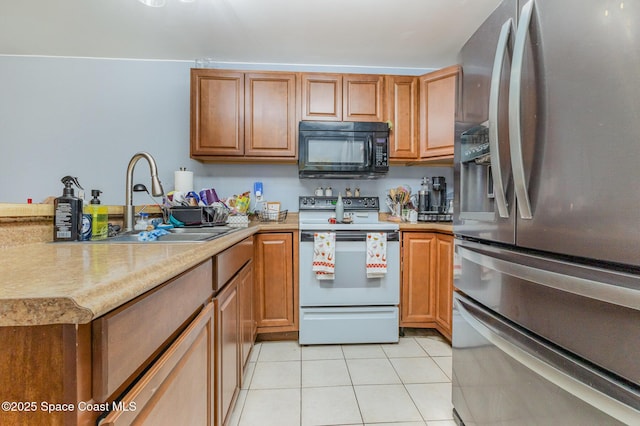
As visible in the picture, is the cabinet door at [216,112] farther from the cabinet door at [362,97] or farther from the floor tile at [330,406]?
the floor tile at [330,406]

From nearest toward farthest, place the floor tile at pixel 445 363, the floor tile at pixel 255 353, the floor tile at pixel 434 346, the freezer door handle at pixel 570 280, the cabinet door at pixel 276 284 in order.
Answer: the freezer door handle at pixel 570 280, the floor tile at pixel 445 363, the floor tile at pixel 255 353, the floor tile at pixel 434 346, the cabinet door at pixel 276 284

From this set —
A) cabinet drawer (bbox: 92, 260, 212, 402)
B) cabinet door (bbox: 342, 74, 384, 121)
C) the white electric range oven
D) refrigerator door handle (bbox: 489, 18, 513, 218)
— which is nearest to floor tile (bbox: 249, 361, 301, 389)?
the white electric range oven

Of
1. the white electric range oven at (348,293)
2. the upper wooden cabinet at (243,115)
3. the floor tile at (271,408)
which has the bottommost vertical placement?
the floor tile at (271,408)

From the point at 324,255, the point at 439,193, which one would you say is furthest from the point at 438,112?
the point at 324,255

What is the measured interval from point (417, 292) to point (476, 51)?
1.70 metres

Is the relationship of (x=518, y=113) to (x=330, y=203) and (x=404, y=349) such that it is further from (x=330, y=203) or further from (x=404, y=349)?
(x=330, y=203)

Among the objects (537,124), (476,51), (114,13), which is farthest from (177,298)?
(114,13)

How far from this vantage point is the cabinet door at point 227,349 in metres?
1.08

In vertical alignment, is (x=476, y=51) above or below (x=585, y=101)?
A: above

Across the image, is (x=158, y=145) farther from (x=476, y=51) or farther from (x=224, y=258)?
(x=476, y=51)

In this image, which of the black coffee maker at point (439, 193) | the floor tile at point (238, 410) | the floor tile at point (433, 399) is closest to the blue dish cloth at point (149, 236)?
the floor tile at point (238, 410)

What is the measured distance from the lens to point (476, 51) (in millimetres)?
1202

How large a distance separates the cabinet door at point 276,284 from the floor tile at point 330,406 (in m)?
0.64

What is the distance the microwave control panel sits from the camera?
8.17 ft
